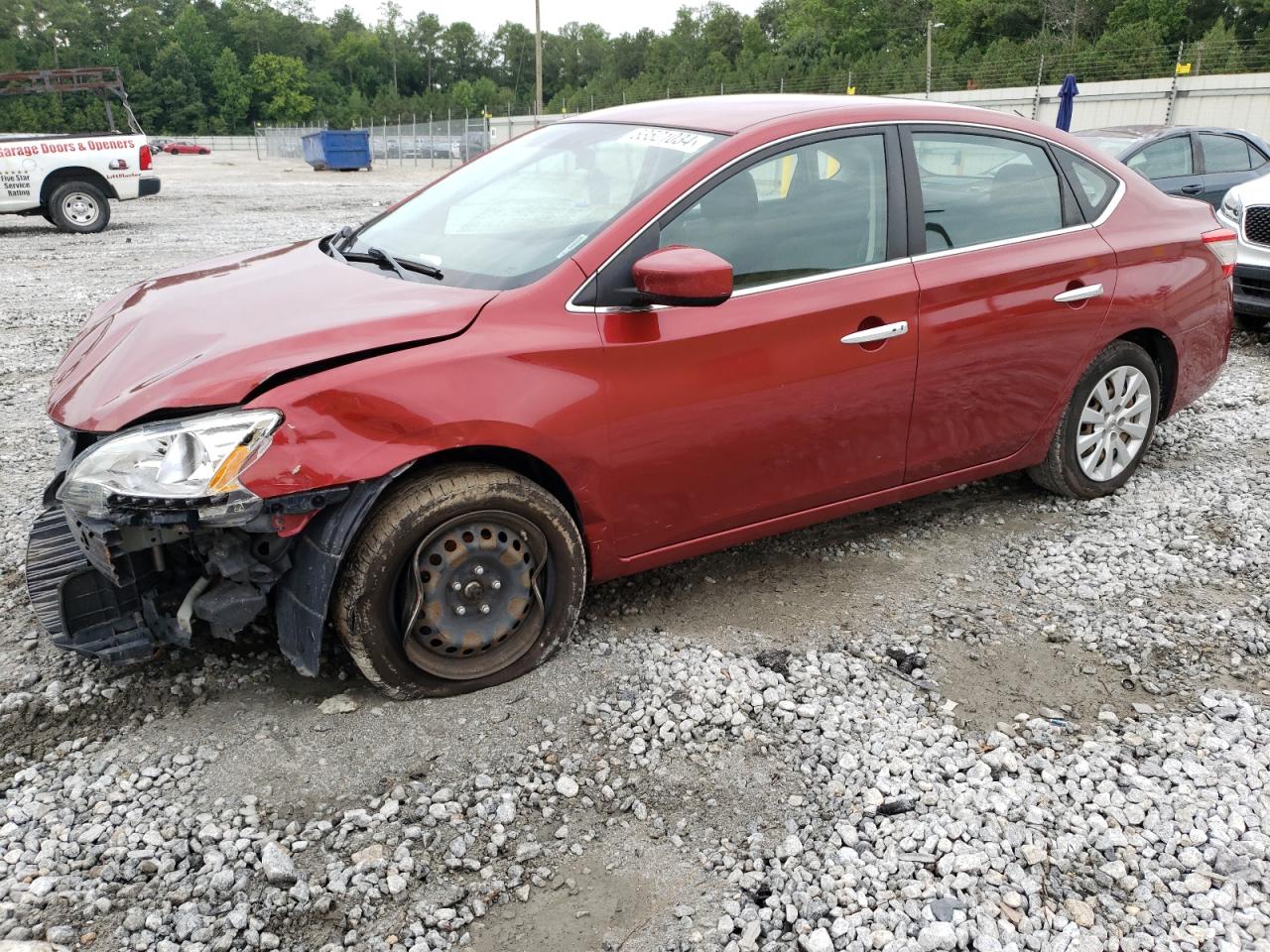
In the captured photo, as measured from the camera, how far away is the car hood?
2758 mm

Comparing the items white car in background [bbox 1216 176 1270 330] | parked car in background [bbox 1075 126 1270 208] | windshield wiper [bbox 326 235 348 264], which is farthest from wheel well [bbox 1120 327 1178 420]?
parked car in background [bbox 1075 126 1270 208]

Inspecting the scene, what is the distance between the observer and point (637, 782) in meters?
2.82

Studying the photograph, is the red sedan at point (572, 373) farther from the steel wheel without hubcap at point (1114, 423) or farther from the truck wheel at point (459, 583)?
the steel wheel without hubcap at point (1114, 423)

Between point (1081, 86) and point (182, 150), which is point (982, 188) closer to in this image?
point (1081, 86)

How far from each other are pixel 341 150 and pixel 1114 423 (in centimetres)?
3814

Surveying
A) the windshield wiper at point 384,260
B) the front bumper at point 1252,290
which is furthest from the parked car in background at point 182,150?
the windshield wiper at point 384,260

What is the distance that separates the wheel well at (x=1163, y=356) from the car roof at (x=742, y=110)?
1400mm

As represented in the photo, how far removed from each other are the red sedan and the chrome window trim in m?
0.01

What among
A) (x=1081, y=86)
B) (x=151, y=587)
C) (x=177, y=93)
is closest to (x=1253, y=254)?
(x=151, y=587)

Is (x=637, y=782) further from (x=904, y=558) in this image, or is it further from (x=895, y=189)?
(x=895, y=189)

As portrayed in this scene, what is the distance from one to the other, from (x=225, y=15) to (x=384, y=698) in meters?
149

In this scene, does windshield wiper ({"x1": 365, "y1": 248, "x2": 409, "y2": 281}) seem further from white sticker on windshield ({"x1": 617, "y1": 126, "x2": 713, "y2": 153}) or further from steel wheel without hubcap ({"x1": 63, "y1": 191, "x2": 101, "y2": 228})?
steel wheel without hubcap ({"x1": 63, "y1": 191, "x2": 101, "y2": 228})

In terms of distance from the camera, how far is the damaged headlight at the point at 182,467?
104 inches

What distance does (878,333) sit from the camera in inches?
142
